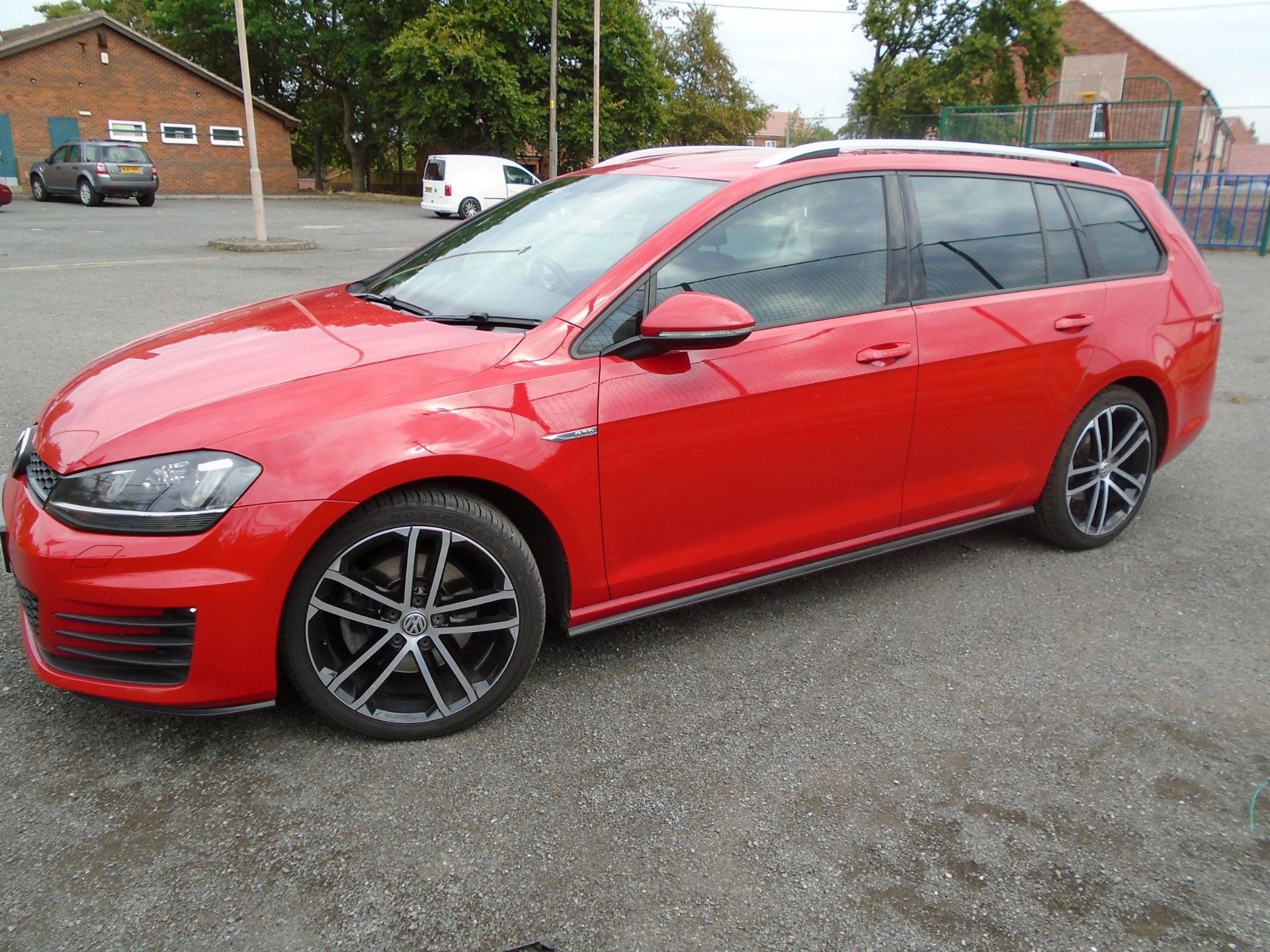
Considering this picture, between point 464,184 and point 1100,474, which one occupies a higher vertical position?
point 464,184

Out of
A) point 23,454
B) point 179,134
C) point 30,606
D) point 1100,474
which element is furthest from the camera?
point 179,134

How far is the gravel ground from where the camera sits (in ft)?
7.14

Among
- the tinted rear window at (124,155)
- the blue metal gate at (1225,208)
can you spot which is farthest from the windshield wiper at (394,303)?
the tinted rear window at (124,155)

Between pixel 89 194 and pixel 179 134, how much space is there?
1237cm

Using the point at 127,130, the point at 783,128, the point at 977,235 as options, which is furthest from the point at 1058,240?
the point at 783,128

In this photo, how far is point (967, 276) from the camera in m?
3.70

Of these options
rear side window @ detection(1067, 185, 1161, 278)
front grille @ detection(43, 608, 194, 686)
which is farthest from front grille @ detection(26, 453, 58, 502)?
rear side window @ detection(1067, 185, 1161, 278)

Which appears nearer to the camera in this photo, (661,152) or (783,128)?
(661,152)

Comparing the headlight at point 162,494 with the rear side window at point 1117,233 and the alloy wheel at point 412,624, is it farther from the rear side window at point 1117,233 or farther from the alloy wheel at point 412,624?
the rear side window at point 1117,233

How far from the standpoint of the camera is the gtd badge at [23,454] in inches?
111

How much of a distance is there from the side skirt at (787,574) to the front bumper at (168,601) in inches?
37.2

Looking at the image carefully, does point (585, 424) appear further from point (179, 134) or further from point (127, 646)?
point (179, 134)

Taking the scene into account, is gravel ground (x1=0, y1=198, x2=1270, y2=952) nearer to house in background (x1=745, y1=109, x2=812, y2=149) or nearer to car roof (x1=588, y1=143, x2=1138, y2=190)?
car roof (x1=588, y1=143, x2=1138, y2=190)

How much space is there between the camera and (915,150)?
373 cm
